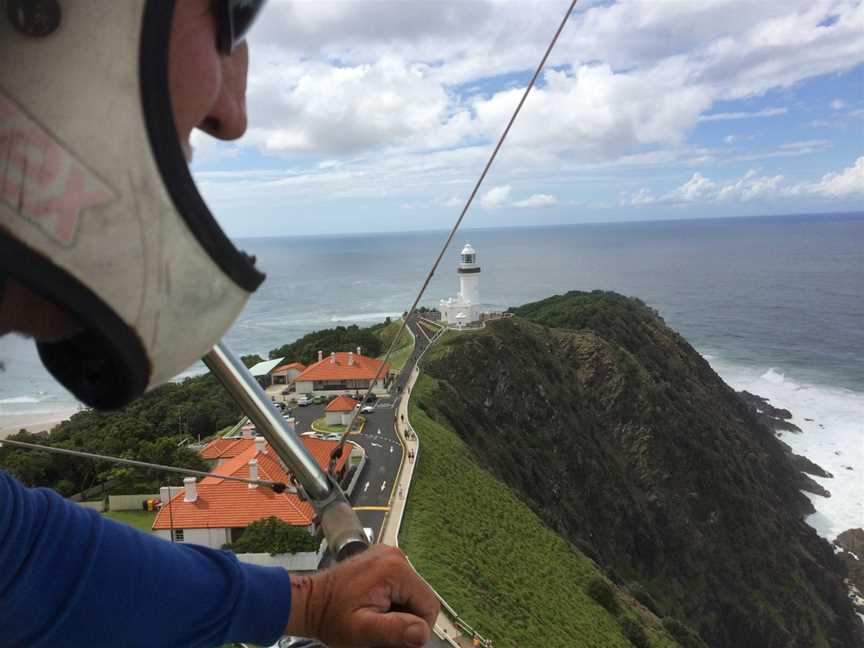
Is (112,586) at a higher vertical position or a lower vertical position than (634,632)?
higher

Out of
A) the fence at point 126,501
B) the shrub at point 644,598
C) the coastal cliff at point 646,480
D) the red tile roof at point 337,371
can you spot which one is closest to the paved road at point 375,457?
the red tile roof at point 337,371

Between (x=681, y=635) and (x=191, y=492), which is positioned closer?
(x=191, y=492)

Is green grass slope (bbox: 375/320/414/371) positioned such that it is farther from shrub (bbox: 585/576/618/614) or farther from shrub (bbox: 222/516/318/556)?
shrub (bbox: 222/516/318/556)

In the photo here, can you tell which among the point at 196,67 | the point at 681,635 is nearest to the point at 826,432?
the point at 681,635

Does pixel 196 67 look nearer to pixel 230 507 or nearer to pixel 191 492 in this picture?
pixel 230 507

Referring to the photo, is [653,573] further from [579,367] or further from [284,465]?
[284,465]

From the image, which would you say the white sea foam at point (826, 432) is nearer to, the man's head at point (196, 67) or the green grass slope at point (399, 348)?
the green grass slope at point (399, 348)

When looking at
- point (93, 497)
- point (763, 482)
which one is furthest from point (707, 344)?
point (93, 497)
